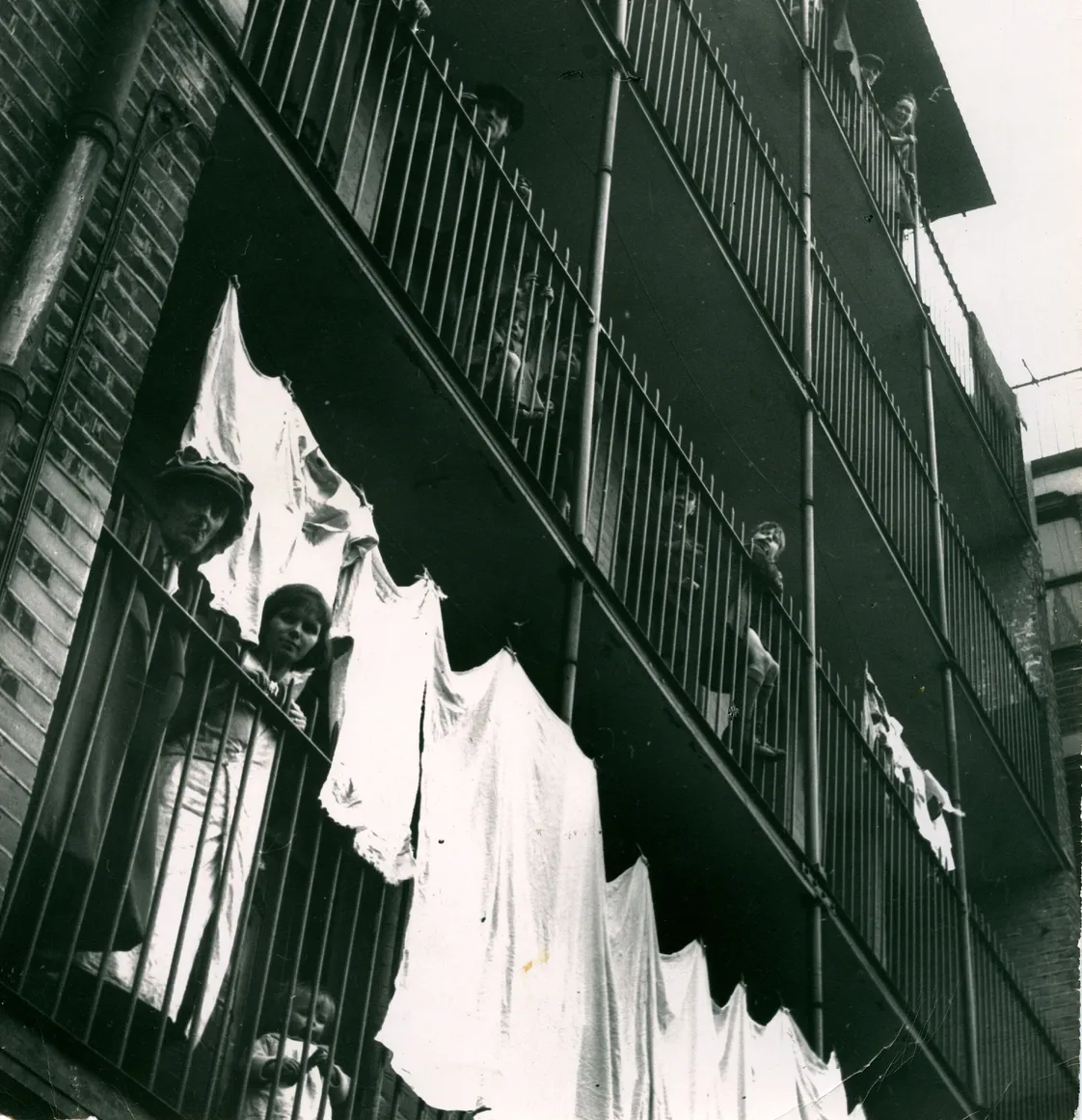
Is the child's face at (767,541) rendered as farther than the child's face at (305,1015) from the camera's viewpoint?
Yes

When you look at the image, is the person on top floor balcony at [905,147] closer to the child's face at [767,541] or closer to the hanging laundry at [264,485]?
the child's face at [767,541]

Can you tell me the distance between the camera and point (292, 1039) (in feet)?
22.9

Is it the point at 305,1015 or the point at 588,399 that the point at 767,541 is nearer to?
the point at 588,399

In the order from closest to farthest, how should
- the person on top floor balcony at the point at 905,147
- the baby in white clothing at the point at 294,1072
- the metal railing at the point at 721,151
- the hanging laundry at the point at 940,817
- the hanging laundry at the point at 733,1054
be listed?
the baby in white clothing at the point at 294,1072, the hanging laundry at the point at 733,1054, the metal railing at the point at 721,151, the hanging laundry at the point at 940,817, the person on top floor balcony at the point at 905,147

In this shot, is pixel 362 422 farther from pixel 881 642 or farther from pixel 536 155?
pixel 881 642

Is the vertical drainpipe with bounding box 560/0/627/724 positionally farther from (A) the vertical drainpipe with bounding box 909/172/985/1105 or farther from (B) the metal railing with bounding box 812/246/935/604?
(A) the vertical drainpipe with bounding box 909/172/985/1105

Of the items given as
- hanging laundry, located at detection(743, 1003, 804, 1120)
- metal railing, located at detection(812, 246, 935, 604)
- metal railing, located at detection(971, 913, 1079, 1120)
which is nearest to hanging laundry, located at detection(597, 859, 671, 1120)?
hanging laundry, located at detection(743, 1003, 804, 1120)

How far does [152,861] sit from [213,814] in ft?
2.48

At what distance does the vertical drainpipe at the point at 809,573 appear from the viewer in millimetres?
8883

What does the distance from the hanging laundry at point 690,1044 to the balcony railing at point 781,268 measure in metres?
4.64

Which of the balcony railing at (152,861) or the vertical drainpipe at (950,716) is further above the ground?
the vertical drainpipe at (950,716)

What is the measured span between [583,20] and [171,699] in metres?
5.42

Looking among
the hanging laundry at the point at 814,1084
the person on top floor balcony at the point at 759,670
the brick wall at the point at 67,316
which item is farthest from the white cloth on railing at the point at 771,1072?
the brick wall at the point at 67,316

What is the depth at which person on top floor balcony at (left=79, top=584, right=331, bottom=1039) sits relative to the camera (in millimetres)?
5312
